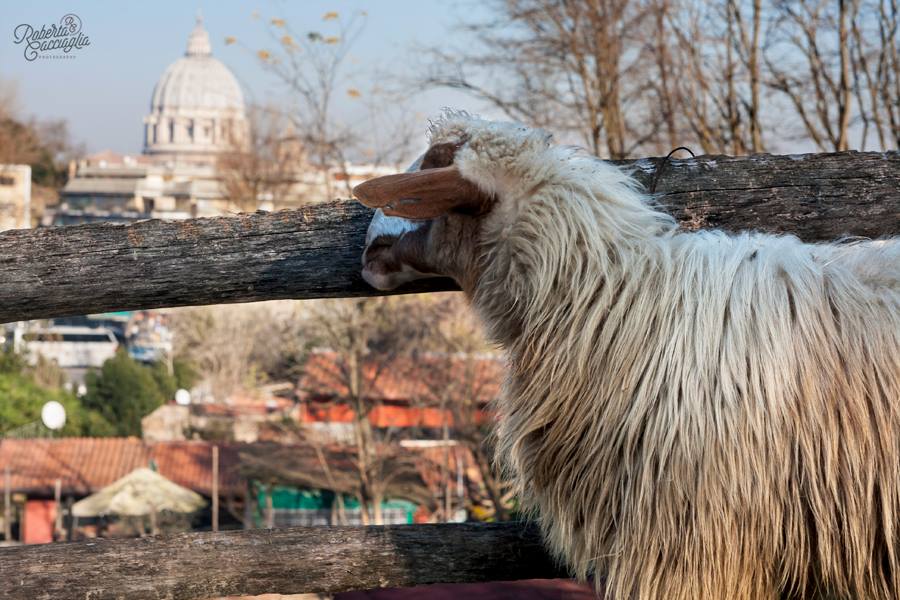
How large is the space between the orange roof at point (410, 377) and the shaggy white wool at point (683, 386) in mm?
17862

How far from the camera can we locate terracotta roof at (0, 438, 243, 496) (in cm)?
2416

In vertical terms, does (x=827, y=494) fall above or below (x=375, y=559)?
above

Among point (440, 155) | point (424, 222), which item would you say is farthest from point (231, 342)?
point (440, 155)

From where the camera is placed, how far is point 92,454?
2559cm

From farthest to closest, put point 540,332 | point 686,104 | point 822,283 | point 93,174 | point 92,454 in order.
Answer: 1. point 93,174
2. point 92,454
3. point 686,104
4. point 540,332
5. point 822,283

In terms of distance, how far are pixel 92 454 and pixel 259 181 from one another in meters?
7.85

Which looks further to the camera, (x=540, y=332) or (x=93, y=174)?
(x=93, y=174)

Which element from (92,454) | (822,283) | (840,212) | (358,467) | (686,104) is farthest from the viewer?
(92,454)

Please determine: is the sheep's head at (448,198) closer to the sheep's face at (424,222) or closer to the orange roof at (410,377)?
the sheep's face at (424,222)

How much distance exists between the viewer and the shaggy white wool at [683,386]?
2578 mm

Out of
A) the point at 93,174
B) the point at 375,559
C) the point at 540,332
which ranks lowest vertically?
the point at 375,559

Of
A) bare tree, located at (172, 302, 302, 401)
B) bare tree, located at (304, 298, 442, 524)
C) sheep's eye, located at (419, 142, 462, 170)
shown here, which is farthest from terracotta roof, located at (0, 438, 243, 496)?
sheep's eye, located at (419, 142, 462, 170)

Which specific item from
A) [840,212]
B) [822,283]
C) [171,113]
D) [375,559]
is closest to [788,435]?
[822,283]

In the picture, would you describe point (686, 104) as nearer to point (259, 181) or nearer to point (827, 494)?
point (827, 494)
